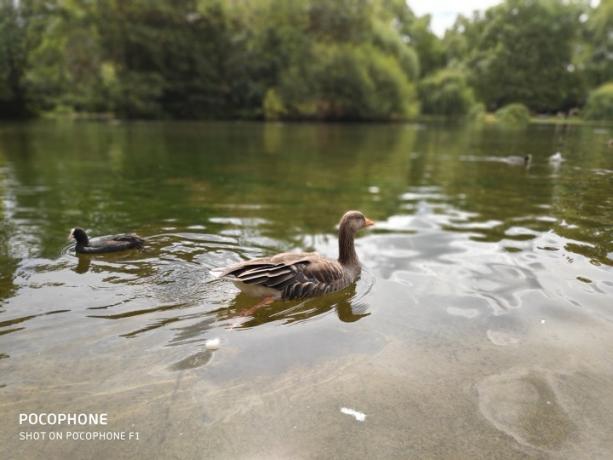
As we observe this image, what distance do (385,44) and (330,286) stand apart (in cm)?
6340

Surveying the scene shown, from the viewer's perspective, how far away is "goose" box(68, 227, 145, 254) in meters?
8.42

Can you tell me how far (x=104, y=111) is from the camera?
204ft

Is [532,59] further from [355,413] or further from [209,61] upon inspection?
[355,413]

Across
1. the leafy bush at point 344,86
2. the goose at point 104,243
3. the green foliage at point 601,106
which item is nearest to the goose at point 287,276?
the goose at point 104,243

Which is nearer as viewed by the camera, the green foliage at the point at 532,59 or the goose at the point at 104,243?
the goose at the point at 104,243

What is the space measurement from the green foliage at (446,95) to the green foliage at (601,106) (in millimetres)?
15142

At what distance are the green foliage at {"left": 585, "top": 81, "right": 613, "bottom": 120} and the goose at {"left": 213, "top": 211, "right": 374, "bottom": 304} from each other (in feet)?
218

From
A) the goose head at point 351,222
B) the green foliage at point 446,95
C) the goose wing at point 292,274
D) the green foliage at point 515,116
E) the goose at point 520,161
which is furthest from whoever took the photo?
the green foliage at point 446,95

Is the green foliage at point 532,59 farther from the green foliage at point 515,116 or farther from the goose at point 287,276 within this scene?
the goose at point 287,276

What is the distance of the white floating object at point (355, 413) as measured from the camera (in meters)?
4.23

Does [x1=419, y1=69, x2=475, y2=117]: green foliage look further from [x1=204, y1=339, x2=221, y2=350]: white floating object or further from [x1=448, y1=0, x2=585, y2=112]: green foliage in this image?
[x1=204, y1=339, x2=221, y2=350]: white floating object

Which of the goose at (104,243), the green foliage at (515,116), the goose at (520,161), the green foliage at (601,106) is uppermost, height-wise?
the green foliage at (601,106)

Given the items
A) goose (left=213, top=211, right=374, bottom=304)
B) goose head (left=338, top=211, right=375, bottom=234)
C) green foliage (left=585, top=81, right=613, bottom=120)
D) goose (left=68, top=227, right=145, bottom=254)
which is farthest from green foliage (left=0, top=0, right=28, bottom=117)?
green foliage (left=585, top=81, right=613, bottom=120)

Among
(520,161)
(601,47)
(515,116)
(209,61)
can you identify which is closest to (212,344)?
(520,161)
